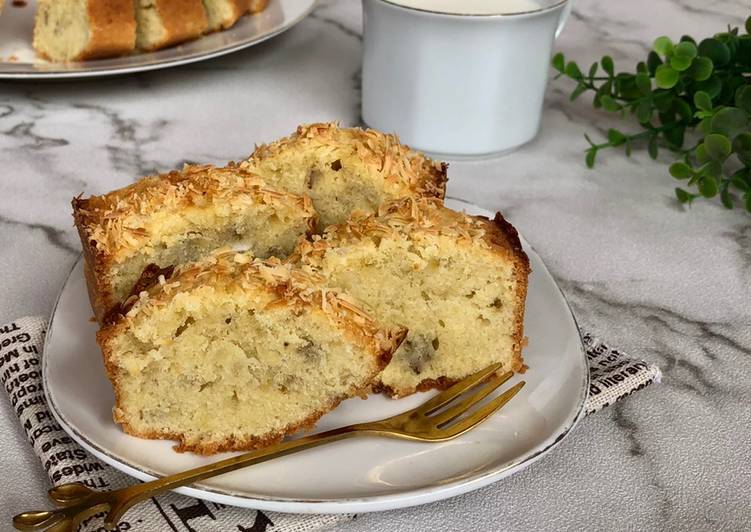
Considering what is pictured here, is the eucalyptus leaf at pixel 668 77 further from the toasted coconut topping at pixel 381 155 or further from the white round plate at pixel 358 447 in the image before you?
the white round plate at pixel 358 447

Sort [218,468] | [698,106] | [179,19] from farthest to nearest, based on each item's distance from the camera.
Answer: [179,19] → [698,106] → [218,468]

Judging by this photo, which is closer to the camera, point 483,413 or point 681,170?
point 483,413

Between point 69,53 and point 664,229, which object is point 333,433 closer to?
point 664,229

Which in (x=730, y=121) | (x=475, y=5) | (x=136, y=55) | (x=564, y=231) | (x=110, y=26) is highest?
(x=475, y=5)

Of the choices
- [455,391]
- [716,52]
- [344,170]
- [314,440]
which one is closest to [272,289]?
[314,440]

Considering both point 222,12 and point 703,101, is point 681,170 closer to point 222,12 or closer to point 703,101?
point 703,101

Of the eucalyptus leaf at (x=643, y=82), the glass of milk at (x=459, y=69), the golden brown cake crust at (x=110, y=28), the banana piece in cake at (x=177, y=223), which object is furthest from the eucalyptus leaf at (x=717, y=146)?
the golden brown cake crust at (x=110, y=28)
